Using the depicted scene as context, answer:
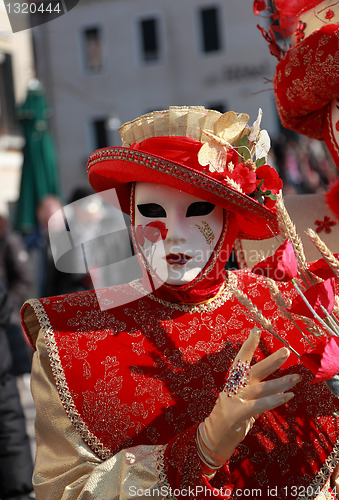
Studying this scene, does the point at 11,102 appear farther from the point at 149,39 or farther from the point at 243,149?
the point at 243,149

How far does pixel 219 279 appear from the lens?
6.65 feet

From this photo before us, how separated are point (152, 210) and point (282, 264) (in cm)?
59

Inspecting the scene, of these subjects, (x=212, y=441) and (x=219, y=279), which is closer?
(x=212, y=441)

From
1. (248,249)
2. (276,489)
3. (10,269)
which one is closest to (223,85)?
(10,269)

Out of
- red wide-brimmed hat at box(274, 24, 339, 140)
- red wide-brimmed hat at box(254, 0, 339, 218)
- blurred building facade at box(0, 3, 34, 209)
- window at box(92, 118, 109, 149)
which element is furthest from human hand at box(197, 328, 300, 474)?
window at box(92, 118, 109, 149)

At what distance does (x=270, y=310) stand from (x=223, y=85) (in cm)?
1320

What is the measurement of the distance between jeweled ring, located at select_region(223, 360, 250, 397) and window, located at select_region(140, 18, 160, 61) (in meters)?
14.7

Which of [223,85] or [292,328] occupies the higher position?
[223,85]

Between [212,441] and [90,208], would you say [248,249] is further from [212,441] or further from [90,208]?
[90,208]

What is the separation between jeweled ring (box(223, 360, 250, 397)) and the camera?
5.13 ft

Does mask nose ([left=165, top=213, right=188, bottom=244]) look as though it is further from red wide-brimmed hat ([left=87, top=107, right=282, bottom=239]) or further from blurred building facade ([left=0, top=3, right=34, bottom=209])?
blurred building facade ([left=0, top=3, right=34, bottom=209])

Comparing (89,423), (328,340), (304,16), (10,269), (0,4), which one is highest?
(0,4)

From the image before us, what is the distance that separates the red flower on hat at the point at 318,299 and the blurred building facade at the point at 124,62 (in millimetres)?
13694

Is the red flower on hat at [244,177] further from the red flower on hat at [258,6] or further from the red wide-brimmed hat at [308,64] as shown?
the red flower on hat at [258,6]
